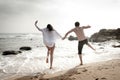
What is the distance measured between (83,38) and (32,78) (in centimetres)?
358

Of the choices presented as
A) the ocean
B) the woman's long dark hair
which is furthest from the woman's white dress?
the ocean

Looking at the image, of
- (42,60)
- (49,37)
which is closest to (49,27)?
(49,37)

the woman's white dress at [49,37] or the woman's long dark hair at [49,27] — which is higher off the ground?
the woman's long dark hair at [49,27]

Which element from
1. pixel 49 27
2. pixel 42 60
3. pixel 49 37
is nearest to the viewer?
pixel 49 27

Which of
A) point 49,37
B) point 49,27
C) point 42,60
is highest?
point 49,27

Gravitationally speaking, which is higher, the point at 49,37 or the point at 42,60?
the point at 49,37

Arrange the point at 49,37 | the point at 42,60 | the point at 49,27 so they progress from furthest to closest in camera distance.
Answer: the point at 42,60 → the point at 49,37 → the point at 49,27

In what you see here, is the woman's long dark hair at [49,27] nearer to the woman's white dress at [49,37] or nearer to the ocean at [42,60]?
the woman's white dress at [49,37]

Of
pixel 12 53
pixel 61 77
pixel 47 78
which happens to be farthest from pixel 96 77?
pixel 12 53

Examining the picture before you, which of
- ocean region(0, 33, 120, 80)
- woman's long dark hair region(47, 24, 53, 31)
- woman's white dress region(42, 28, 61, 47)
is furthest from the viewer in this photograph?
ocean region(0, 33, 120, 80)

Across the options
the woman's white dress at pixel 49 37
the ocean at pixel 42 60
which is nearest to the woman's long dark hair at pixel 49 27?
the woman's white dress at pixel 49 37

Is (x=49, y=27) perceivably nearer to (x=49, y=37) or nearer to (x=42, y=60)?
(x=49, y=37)

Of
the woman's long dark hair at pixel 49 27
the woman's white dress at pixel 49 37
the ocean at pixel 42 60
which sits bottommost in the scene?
the ocean at pixel 42 60

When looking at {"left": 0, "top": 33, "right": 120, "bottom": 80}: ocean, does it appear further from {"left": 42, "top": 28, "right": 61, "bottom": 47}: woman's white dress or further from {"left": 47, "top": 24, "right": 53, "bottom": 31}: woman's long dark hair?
{"left": 47, "top": 24, "right": 53, "bottom": 31}: woman's long dark hair
